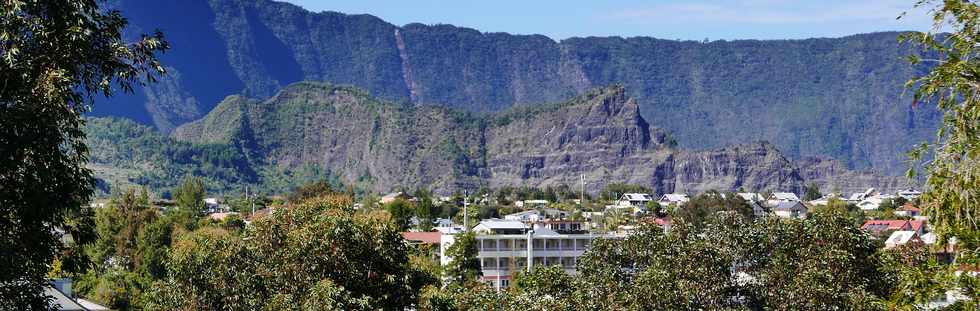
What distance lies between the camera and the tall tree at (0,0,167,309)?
640 inches

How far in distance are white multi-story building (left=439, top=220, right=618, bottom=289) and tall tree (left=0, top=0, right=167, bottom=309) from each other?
86885mm

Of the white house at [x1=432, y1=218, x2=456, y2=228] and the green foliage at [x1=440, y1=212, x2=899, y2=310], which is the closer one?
the green foliage at [x1=440, y1=212, x2=899, y2=310]

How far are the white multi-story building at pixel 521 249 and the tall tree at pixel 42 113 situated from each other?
3421 inches

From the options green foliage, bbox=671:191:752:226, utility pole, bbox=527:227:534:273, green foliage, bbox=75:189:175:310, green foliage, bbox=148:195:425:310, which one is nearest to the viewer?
green foliage, bbox=148:195:425:310

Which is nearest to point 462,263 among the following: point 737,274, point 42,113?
point 737,274

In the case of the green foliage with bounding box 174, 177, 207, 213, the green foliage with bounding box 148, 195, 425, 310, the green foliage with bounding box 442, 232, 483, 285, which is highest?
the green foliage with bounding box 148, 195, 425, 310

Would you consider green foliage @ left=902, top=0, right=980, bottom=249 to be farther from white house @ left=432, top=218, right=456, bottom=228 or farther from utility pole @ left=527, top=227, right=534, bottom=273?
white house @ left=432, top=218, right=456, bottom=228

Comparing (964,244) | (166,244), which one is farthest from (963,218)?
(166,244)

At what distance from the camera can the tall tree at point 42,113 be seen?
53.4ft

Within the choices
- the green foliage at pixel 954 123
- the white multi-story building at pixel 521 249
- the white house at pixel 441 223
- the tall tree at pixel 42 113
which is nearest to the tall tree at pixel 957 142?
the green foliage at pixel 954 123

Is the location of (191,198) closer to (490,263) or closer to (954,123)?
(490,263)

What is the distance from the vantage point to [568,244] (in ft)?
361

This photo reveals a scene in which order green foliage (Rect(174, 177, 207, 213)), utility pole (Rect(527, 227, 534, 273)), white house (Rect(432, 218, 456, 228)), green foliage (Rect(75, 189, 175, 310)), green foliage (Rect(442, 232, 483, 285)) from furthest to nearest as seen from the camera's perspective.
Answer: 1. green foliage (Rect(174, 177, 207, 213))
2. white house (Rect(432, 218, 456, 228))
3. utility pole (Rect(527, 227, 534, 273))
4. green foliage (Rect(442, 232, 483, 285))
5. green foliage (Rect(75, 189, 175, 310))

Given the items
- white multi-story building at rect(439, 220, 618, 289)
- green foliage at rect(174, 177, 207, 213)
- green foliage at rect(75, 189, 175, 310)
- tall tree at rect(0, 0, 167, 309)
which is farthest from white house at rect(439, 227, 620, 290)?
tall tree at rect(0, 0, 167, 309)
